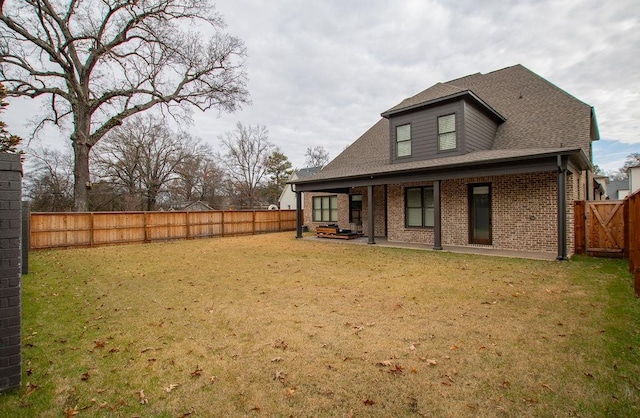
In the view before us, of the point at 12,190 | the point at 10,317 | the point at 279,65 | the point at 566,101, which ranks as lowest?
the point at 10,317

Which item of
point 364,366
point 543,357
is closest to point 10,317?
point 364,366

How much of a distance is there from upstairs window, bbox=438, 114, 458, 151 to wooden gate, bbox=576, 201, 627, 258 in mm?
4569

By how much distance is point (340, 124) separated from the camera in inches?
1335

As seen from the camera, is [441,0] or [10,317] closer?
[10,317]

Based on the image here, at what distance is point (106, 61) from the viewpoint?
1598 cm

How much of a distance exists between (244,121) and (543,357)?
4179 cm

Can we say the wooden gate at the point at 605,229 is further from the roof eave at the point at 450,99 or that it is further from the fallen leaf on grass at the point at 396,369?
the fallen leaf on grass at the point at 396,369

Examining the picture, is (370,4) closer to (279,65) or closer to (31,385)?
(279,65)

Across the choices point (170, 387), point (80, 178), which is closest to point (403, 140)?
point (170, 387)

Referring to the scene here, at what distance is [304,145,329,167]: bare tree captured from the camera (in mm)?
47062

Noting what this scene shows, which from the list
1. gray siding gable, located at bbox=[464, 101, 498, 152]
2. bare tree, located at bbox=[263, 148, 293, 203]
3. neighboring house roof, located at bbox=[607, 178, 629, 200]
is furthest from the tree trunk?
neighboring house roof, located at bbox=[607, 178, 629, 200]

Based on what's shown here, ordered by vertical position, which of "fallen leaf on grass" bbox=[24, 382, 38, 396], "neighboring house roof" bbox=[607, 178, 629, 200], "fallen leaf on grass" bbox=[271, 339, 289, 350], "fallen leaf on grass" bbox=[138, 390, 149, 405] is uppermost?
"neighboring house roof" bbox=[607, 178, 629, 200]

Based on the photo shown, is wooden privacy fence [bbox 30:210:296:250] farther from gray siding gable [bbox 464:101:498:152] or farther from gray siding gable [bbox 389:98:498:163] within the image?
gray siding gable [bbox 464:101:498:152]

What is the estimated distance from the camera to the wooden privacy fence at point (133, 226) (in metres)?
12.4
